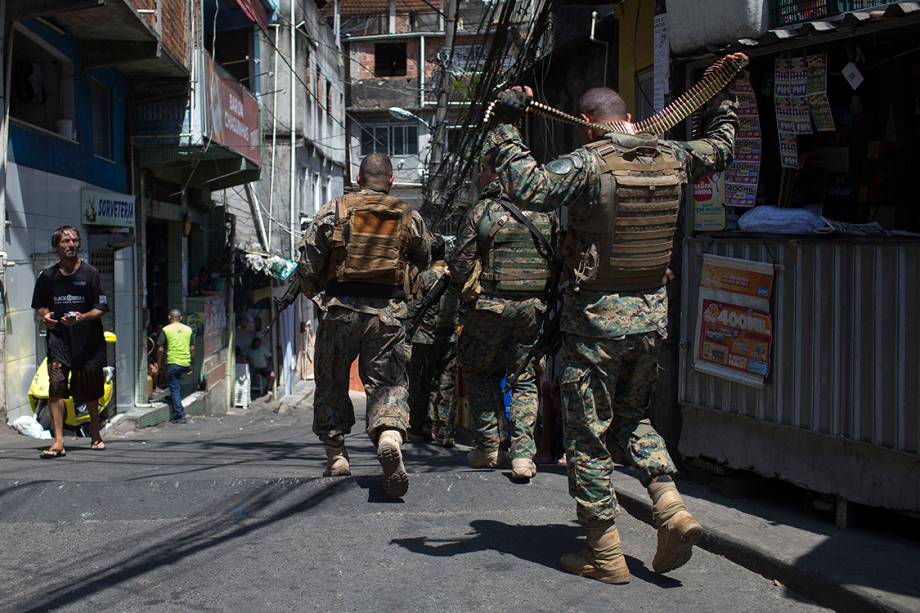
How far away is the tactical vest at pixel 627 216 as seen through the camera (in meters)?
4.46

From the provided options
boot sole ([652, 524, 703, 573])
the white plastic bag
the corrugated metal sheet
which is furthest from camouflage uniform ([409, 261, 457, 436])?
boot sole ([652, 524, 703, 573])

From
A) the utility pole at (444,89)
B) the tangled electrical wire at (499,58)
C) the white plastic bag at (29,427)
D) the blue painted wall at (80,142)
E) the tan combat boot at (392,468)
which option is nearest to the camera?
the tan combat boot at (392,468)

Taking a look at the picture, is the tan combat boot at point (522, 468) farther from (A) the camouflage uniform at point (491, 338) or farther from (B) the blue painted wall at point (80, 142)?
(B) the blue painted wall at point (80, 142)

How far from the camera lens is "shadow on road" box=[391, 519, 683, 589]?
473 cm

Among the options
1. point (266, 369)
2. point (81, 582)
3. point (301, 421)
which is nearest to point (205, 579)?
point (81, 582)

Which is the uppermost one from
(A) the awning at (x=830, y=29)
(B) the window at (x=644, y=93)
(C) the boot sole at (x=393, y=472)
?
(B) the window at (x=644, y=93)

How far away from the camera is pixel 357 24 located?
144 feet

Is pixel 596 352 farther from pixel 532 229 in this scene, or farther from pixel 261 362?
pixel 261 362

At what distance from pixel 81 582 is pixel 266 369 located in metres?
19.9

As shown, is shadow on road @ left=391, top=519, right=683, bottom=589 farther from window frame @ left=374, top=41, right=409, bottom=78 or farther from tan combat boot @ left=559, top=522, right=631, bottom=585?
window frame @ left=374, top=41, right=409, bottom=78

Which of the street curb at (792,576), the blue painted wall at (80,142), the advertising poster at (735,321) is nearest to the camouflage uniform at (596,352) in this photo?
the street curb at (792,576)

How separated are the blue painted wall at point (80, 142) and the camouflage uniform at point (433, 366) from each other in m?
4.76

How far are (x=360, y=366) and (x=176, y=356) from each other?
1071 cm

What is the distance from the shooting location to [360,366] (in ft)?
20.1
